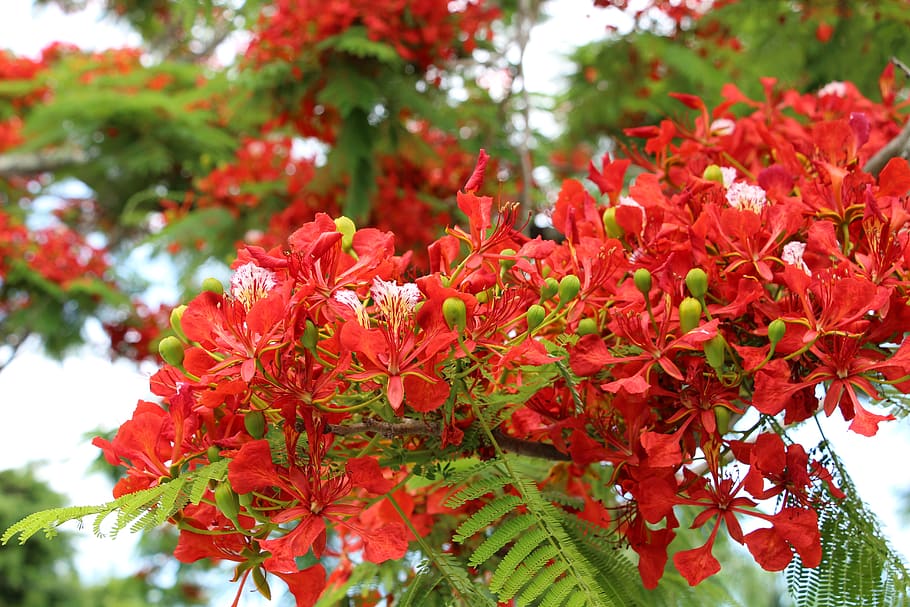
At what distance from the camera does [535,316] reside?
0.98 m

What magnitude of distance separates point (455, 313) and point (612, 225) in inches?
16.6

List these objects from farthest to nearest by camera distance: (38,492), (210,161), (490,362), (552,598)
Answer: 1. (38,492)
2. (210,161)
3. (490,362)
4. (552,598)

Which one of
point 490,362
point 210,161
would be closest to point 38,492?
point 210,161

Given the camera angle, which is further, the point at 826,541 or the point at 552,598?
the point at 826,541

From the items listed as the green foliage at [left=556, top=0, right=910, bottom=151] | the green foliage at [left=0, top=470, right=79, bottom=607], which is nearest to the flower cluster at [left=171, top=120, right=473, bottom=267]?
the green foliage at [left=556, top=0, right=910, bottom=151]

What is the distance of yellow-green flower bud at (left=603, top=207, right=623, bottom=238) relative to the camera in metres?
1.25

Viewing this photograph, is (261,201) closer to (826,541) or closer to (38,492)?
(826,541)

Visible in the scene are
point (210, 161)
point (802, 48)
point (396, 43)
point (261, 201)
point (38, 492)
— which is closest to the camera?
point (802, 48)

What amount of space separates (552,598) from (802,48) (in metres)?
2.30

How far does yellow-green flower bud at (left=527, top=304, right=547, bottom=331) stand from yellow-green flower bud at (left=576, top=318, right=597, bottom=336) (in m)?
0.09

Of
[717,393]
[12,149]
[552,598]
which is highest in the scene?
[12,149]

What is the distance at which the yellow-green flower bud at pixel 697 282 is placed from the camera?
102 cm

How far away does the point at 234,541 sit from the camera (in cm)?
100

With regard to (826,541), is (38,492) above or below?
above
